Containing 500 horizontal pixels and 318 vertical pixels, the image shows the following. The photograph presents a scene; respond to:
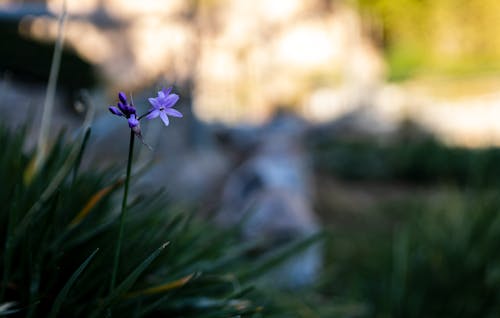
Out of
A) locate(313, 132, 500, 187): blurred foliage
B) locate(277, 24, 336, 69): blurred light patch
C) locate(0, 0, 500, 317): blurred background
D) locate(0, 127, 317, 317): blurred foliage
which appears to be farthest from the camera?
locate(277, 24, 336, 69): blurred light patch

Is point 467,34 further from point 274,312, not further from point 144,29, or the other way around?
point 274,312

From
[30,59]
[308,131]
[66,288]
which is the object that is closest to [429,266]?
[66,288]

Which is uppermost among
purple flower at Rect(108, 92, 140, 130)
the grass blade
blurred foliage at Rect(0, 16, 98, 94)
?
blurred foliage at Rect(0, 16, 98, 94)

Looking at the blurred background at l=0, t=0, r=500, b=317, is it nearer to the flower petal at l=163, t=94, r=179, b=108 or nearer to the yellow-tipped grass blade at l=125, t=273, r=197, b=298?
the flower petal at l=163, t=94, r=179, b=108

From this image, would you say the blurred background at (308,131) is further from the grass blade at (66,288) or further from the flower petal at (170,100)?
the grass blade at (66,288)

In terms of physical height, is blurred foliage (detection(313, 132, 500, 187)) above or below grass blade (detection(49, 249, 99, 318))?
below

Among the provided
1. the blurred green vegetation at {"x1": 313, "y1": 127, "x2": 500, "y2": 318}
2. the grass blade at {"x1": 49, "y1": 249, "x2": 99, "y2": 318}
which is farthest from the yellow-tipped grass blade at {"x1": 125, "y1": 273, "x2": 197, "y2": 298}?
the blurred green vegetation at {"x1": 313, "y1": 127, "x2": 500, "y2": 318}

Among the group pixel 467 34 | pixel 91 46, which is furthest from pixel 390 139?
pixel 467 34
